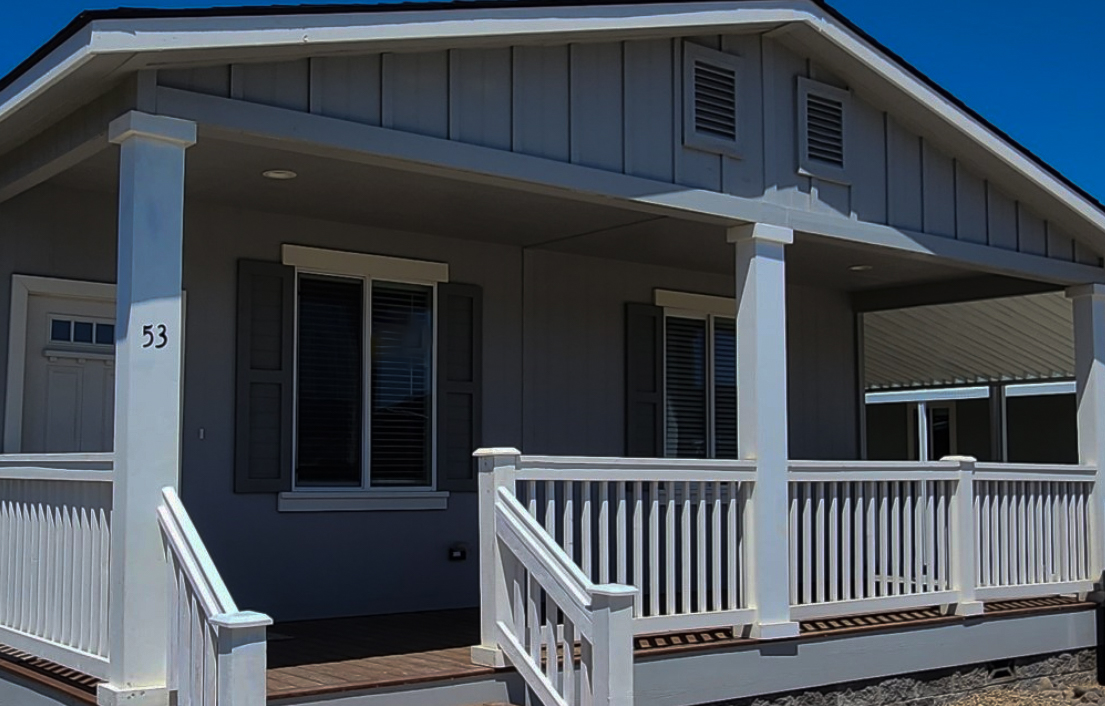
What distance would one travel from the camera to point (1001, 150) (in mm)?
8906

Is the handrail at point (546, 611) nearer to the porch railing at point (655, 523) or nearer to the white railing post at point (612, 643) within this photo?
the white railing post at point (612, 643)

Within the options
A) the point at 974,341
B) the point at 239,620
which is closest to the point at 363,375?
the point at 239,620

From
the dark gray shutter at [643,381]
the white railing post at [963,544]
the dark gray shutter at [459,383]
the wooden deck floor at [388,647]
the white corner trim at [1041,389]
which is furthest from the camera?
the white corner trim at [1041,389]

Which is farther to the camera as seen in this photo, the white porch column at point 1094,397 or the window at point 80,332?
the white porch column at point 1094,397

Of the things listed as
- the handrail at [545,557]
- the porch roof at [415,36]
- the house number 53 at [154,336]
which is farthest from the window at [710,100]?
the house number 53 at [154,336]

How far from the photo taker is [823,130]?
27.1 ft

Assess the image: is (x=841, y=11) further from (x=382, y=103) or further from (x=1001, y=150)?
(x=382, y=103)

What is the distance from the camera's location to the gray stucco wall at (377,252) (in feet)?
25.7

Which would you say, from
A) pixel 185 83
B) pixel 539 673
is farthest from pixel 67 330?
pixel 539 673

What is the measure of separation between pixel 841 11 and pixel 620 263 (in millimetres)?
2918

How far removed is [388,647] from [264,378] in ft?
6.76

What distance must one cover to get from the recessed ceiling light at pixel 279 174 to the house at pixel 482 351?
0.22ft

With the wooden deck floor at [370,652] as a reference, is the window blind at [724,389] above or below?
above

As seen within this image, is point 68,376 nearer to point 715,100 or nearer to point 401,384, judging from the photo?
point 401,384
